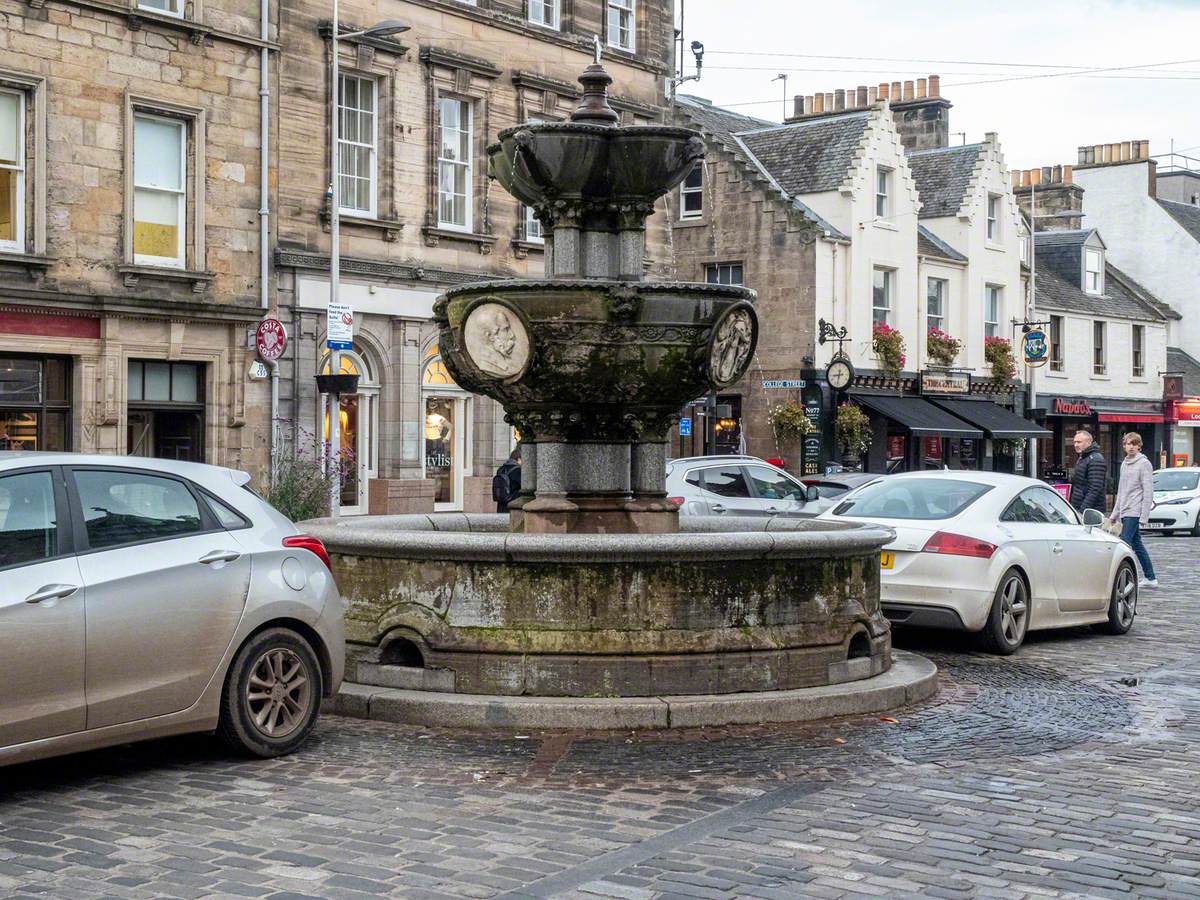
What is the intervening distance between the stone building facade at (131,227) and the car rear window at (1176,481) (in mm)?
22339

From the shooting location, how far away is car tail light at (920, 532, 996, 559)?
12.3 m

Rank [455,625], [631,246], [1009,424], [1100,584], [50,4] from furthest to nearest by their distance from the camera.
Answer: [1009,424], [50,4], [1100,584], [631,246], [455,625]

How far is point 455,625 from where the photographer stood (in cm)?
911

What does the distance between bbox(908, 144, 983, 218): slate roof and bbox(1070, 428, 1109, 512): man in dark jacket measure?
25.6 metres

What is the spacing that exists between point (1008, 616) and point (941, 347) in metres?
29.5

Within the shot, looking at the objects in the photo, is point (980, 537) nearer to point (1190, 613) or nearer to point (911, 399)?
point (1190, 613)

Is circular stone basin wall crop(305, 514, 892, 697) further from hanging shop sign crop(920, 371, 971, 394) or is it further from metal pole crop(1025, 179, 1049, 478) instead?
metal pole crop(1025, 179, 1049, 478)

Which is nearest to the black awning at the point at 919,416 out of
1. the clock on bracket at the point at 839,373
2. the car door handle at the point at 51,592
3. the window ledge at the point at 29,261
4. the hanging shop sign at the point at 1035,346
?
the clock on bracket at the point at 839,373

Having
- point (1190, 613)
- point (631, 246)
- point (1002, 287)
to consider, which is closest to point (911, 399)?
point (1002, 287)

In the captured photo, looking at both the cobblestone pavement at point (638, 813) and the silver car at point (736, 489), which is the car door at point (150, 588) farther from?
the silver car at point (736, 489)

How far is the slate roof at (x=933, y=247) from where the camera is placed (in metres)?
41.3

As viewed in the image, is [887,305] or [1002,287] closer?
[887,305]

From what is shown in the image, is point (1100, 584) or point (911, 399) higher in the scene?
point (911, 399)

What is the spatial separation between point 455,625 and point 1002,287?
38023 millimetres
